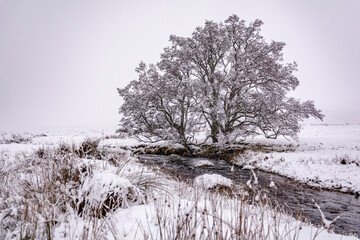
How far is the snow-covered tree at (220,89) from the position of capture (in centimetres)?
1377

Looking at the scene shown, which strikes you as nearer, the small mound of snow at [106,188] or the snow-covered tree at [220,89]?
the small mound of snow at [106,188]

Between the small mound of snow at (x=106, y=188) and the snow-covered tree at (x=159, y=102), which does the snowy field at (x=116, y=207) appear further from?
the snow-covered tree at (x=159, y=102)

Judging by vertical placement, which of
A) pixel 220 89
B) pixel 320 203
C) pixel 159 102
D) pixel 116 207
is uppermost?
pixel 220 89

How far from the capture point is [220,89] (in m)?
15.0

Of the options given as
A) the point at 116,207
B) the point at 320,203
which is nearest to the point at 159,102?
the point at 320,203

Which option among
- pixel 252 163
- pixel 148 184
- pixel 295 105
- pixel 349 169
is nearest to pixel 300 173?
pixel 349 169

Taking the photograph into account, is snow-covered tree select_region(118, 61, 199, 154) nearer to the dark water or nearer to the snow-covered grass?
the snow-covered grass

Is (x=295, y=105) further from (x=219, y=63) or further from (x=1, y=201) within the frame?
(x=1, y=201)

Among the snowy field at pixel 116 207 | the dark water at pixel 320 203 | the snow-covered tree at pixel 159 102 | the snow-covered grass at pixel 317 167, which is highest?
the snow-covered tree at pixel 159 102

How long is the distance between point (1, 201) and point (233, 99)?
13.5 meters

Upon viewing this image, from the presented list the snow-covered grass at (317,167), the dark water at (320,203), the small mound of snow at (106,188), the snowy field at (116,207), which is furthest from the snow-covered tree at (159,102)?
the small mound of snow at (106,188)

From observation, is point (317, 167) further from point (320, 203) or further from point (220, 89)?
point (220, 89)

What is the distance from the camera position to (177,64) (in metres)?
14.9

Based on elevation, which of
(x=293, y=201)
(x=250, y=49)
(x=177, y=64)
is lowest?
(x=293, y=201)
